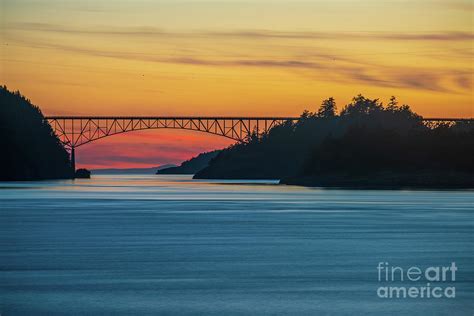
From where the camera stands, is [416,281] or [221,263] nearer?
[416,281]

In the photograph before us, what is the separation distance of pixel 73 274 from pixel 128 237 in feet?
42.1

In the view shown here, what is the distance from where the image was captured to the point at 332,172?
175250 mm

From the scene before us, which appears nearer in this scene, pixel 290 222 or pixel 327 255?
pixel 327 255

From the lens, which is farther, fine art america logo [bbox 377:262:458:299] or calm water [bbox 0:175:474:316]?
fine art america logo [bbox 377:262:458:299]

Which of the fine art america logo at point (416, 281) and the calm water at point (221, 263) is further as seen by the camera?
the fine art america logo at point (416, 281)

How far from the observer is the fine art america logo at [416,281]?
22.2 meters

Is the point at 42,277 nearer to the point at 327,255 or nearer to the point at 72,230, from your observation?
the point at 327,255

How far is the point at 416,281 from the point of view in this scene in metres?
24.3

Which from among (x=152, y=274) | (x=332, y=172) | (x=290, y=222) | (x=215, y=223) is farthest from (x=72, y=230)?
(x=332, y=172)

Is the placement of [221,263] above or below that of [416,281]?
above

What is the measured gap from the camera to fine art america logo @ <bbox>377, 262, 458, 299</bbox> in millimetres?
22189

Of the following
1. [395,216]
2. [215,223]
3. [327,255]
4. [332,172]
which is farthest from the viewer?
[332,172]

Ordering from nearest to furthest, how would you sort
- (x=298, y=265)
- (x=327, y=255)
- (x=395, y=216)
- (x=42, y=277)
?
→ (x=42, y=277) → (x=298, y=265) → (x=327, y=255) → (x=395, y=216)

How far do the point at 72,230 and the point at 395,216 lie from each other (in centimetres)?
2059
